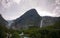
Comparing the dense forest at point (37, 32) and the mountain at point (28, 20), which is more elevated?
the mountain at point (28, 20)

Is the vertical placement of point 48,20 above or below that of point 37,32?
above

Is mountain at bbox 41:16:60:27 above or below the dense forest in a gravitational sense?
above

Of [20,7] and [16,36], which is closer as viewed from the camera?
[16,36]

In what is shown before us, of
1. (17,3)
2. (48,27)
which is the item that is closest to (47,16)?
(48,27)

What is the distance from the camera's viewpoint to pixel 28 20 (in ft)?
9.21

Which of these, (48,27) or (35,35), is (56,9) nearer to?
(48,27)

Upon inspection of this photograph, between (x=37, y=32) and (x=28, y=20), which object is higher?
(x=28, y=20)

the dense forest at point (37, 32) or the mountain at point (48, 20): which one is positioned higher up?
the mountain at point (48, 20)

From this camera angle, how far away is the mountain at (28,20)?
2.80m

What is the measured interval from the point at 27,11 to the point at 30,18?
0.13m

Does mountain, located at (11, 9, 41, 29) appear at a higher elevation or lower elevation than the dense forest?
higher

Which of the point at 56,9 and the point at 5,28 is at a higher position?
the point at 56,9

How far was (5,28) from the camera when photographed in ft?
9.32

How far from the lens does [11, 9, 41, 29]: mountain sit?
9.18 ft
